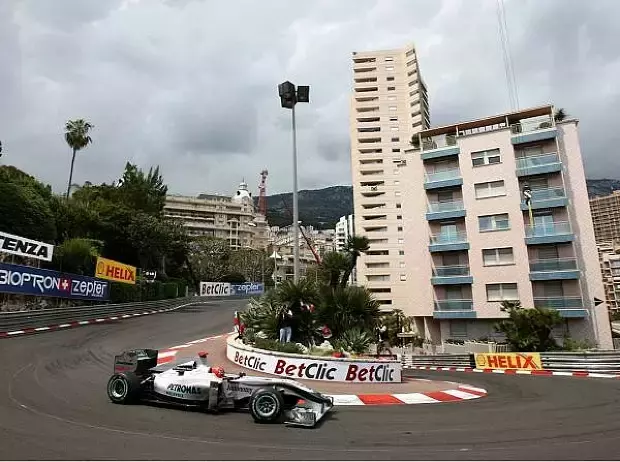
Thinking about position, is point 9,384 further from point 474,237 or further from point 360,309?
point 474,237

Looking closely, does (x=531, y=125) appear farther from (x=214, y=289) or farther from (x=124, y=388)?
(x=214, y=289)

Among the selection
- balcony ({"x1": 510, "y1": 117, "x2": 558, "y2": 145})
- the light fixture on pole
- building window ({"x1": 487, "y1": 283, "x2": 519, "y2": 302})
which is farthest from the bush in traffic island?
balcony ({"x1": 510, "y1": 117, "x2": 558, "y2": 145})

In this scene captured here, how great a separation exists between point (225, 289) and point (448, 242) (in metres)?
42.5

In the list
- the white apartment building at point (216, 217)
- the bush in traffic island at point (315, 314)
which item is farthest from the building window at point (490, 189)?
the white apartment building at point (216, 217)

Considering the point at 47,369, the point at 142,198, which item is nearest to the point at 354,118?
the point at 142,198

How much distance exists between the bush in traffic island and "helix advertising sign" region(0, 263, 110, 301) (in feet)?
43.8

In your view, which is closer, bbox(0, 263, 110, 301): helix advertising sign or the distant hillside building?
bbox(0, 263, 110, 301): helix advertising sign

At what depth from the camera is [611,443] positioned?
21.0 ft

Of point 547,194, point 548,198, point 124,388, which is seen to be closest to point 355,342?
point 124,388

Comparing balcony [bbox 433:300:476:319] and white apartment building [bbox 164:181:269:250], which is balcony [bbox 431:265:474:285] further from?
white apartment building [bbox 164:181:269:250]

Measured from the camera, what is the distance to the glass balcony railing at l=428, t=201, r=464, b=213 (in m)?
34.8

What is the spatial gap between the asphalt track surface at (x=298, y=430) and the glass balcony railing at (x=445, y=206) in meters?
24.5

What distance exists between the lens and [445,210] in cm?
3506

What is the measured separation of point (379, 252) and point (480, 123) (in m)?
41.5
